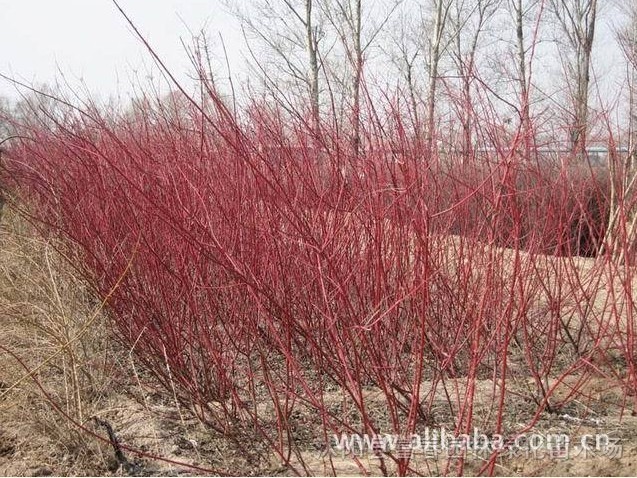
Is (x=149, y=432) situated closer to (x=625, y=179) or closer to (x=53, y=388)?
(x=53, y=388)

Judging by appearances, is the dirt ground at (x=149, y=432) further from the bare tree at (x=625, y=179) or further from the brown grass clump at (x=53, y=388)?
the bare tree at (x=625, y=179)

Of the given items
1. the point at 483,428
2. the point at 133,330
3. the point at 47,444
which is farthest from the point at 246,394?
the point at 483,428

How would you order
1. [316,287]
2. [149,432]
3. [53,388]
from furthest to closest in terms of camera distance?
[53,388], [149,432], [316,287]

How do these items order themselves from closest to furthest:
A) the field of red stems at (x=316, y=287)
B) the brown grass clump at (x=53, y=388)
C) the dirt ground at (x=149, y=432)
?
the field of red stems at (x=316, y=287), the dirt ground at (x=149, y=432), the brown grass clump at (x=53, y=388)

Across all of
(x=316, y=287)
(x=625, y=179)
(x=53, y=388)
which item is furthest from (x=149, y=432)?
(x=625, y=179)

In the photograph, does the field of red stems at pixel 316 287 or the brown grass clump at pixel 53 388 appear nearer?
the field of red stems at pixel 316 287

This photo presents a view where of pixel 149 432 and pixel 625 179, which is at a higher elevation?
A: pixel 625 179

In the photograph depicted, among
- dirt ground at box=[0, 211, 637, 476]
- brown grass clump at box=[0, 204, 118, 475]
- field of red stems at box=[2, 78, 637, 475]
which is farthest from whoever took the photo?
brown grass clump at box=[0, 204, 118, 475]

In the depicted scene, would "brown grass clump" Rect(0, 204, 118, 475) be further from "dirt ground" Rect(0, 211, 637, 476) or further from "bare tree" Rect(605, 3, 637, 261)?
"bare tree" Rect(605, 3, 637, 261)

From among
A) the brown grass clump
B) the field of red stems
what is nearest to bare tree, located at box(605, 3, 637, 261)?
the field of red stems

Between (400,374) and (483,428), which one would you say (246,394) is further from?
(483,428)

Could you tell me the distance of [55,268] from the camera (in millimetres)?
3562

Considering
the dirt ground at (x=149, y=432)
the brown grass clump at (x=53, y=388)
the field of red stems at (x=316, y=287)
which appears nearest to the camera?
the field of red stems at (x=316, y=287)

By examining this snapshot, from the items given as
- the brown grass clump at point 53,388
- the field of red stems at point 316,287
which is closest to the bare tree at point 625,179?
the field of red stems at point 316,287
